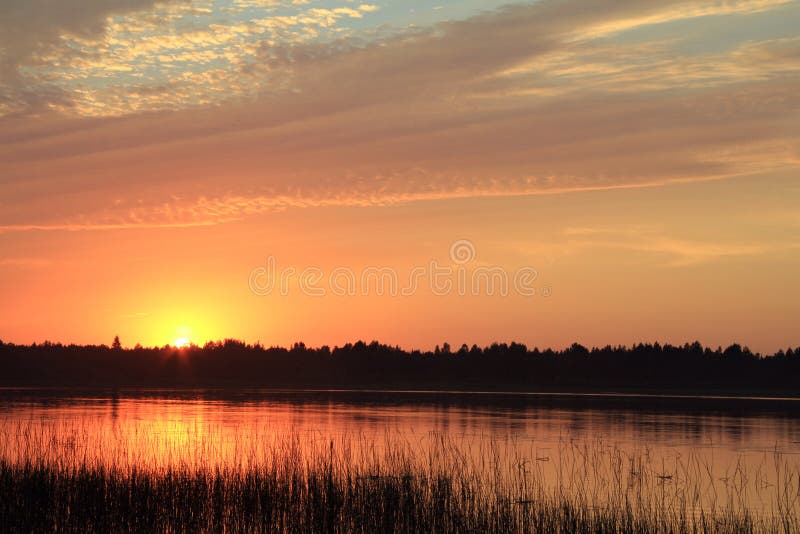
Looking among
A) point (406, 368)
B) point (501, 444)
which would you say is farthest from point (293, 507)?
point (406, 368)

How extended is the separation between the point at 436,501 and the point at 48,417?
32.7m

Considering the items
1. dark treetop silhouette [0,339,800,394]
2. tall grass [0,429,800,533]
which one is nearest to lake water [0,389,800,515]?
tall grass [0,429,800,533]

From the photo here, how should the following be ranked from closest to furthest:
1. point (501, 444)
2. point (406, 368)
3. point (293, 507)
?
point (293, 507)
point (501, 444)
point (406, 368)

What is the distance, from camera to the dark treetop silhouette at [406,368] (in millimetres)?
142125

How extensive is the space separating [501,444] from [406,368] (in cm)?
13263

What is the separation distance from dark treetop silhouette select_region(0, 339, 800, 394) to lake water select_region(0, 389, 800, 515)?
79.3 meters

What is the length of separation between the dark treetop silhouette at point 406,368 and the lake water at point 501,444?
7933cm

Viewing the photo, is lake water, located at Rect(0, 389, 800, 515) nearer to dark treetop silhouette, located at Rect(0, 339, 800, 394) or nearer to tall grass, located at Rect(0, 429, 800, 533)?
tall grass, located at Rect(0, 429, 800, 533)

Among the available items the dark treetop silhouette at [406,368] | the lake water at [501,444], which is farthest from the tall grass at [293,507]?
the dark treetop silhouette at [406,368]

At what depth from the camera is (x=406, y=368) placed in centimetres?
16775

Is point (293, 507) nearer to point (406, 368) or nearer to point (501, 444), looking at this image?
point (501, 444)

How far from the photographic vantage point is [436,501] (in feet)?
58.0

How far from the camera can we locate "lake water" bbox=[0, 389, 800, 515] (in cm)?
2292

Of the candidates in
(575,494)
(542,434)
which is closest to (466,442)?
(542,434)
